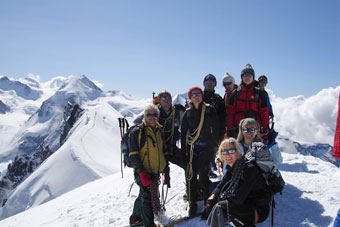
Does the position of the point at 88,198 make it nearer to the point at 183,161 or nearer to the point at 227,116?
the point at 183,161

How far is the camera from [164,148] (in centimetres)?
566

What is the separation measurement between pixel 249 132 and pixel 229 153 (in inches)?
31.7

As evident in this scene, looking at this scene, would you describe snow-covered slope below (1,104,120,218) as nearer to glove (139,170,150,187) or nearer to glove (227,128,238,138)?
glove (139,170,150,187)

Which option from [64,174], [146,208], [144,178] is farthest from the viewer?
[64,174]

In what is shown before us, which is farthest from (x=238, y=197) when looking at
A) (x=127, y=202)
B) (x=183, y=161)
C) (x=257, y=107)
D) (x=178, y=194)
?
(x=127, y=202)

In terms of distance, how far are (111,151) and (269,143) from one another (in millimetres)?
38303

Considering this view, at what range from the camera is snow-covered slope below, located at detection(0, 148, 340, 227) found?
5.07 metres

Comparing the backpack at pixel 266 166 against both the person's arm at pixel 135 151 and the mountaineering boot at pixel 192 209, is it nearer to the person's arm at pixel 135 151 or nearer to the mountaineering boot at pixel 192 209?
the mountaineering boot at pixel 192 209

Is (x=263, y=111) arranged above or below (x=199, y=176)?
above

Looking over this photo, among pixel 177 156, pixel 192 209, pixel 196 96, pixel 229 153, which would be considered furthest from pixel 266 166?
pixel 177 156

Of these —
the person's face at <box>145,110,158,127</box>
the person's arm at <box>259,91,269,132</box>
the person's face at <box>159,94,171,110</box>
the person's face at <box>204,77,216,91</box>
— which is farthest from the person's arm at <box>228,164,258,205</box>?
the person's face at <box>159,94,171,110</box>

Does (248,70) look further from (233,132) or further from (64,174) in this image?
(64,174)

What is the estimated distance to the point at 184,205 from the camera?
20.8 ft

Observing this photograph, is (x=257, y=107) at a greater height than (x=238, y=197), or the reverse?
(x=257, y=107)
